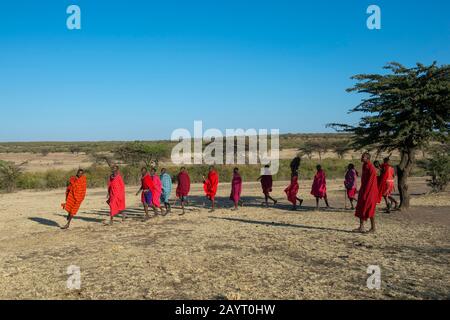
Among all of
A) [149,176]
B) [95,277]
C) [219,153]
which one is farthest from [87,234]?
[219,153]

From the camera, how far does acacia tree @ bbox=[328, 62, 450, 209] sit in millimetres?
14508

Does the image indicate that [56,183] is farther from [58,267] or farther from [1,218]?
[58,267]

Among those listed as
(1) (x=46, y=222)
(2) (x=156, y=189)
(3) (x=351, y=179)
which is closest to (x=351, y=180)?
(3) (x=351, y=179)

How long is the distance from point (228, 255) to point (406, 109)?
9013 mm

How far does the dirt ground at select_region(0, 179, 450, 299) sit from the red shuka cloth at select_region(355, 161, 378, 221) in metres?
0.60

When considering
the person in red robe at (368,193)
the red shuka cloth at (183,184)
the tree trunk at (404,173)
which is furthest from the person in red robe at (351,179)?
the red shuka cloth at (183,184)

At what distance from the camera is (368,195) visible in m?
11.3

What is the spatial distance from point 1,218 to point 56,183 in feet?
42.7

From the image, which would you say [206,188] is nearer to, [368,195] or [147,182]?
[147,182]

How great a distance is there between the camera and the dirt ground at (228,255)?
6.86 metres

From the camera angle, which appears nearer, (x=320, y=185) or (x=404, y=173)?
(x=404, y=173)

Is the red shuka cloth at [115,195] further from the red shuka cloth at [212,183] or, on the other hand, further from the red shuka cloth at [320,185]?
the red shuka cloth at [320,185]
